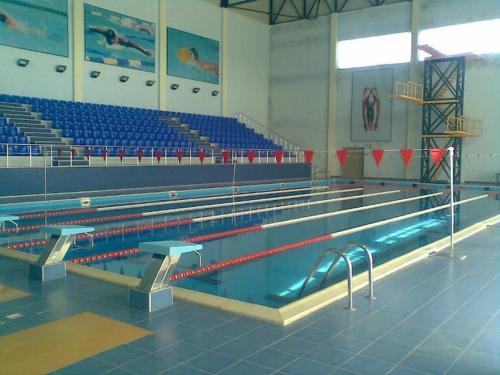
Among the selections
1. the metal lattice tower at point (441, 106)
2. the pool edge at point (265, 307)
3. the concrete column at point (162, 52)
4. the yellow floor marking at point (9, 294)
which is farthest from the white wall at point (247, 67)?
the yellow floor marking at point (9, 294)

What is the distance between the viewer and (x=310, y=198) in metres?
12.8

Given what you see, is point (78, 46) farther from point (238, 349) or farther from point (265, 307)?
point (238, 349)

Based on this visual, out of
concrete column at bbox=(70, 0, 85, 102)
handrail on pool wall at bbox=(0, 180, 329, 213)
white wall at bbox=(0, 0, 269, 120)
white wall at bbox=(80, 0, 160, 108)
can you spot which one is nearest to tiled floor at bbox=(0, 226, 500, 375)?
handrail on pool wall at bbox=(0, 180, 329, 213)

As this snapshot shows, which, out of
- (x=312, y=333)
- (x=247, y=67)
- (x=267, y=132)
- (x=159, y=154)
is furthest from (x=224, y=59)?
(x=312, y=333)

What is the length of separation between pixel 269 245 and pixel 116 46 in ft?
40.4

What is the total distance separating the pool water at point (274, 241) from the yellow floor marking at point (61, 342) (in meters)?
1.30

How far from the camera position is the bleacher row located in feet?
45.3

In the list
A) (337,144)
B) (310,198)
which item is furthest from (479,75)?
(310,198)

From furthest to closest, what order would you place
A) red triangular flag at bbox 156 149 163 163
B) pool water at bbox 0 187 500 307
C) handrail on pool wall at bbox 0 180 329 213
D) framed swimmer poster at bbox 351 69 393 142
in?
1. framed swimmer poster at bbox 351 69 393 142
2. red triangular flag at bbox 156 149 163 163
3. handrail on pool wall at bbox 0 180 329 213
4. pool water at bbox 0 187 500 307

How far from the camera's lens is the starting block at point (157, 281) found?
352 cm

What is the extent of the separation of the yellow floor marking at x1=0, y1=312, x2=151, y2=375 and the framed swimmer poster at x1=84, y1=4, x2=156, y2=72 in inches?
548

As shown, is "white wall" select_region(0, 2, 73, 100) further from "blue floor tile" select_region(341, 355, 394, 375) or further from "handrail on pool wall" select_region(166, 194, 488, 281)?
"blue floor tile" select_region(341, 355, 394, 375)

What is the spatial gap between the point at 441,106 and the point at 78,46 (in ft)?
42.6

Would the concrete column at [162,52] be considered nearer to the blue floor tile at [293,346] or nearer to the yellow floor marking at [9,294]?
the yellow floor marking at [9,294]
